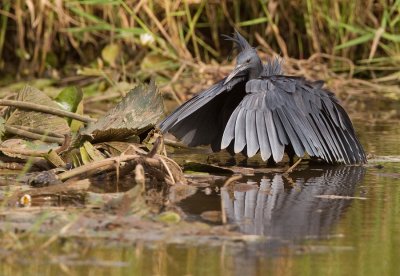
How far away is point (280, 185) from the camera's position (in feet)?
13.8

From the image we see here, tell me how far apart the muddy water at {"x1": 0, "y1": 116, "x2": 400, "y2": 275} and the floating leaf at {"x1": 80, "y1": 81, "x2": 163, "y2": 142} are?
522 mm

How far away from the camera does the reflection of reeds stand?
10.8 feet

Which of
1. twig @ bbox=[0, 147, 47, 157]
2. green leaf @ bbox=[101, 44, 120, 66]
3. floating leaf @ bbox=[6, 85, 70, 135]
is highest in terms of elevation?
green leaf @ bbox=[101, 44, 120, 66]

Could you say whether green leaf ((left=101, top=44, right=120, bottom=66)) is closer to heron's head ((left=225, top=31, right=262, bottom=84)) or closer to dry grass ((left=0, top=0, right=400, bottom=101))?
dry grass ((left=0, top=0, right=400, bottom=101))

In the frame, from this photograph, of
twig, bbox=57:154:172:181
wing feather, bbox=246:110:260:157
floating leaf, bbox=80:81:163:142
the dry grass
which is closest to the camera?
twig, bbox=57:154:172:181

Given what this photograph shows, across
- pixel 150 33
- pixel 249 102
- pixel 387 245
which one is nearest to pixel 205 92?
pixel 249 102

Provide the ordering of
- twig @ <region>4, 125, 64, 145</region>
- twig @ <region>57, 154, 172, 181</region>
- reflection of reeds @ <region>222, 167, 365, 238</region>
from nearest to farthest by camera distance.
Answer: reflection of reeds @ <region>222, 167, 365, 238</region>, twig @ <region>57, 154, 172, 181</region>, twig @ <region>4, 125, 64, 145</region>

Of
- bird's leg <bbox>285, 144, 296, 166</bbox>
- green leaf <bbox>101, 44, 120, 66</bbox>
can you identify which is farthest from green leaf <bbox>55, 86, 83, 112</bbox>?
green leaf <bbox>101, 44, 120, 66</bbox>

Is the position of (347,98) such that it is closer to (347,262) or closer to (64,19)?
(64,19)

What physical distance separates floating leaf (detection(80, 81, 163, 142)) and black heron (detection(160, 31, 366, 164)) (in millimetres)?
172

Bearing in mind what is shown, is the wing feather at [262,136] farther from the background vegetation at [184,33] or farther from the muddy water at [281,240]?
the background vegetation at [184,33]

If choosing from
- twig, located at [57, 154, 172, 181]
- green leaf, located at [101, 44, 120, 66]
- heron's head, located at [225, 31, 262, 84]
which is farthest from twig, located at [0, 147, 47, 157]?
green leaf, located at [101, 44, 120, 66]

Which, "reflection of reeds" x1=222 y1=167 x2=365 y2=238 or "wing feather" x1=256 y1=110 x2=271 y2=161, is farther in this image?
"wing feather" x1=256 y1=110 x2=271 y2=161

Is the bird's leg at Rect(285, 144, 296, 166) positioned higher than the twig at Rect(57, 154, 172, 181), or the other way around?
the bird's leg at Rect(285, 144, 296, 166)
